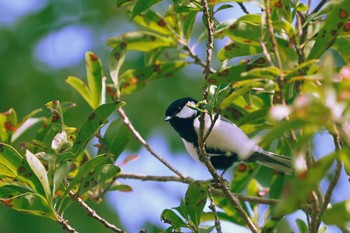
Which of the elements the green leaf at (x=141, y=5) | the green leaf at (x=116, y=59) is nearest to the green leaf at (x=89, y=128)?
the green leaf at (x=141, y=5)

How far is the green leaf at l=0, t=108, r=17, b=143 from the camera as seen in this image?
2906 mm

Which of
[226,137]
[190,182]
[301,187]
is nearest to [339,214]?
[301,187]

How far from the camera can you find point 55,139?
2.32 meters

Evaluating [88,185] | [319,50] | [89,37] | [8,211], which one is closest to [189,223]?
[88,185]

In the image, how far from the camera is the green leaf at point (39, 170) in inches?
86.8

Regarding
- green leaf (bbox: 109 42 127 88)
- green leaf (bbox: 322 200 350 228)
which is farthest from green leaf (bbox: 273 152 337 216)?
green leaf (bbox: 109 42 127 88)

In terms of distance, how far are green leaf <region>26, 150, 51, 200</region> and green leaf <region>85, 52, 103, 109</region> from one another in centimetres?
72

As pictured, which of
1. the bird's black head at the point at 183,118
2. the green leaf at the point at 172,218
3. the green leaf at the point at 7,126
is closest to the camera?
the green leaf at the point at 172,218

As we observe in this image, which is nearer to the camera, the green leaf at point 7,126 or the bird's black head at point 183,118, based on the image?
the green leaf at point 7,126

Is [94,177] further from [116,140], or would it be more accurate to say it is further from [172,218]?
[116,140]

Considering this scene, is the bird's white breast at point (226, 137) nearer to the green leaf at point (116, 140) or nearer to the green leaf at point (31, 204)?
the green leaf at point (116, 140)

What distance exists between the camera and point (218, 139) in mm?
3596

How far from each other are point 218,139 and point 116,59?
0.81m

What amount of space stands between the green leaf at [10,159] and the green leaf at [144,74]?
2.91ft
